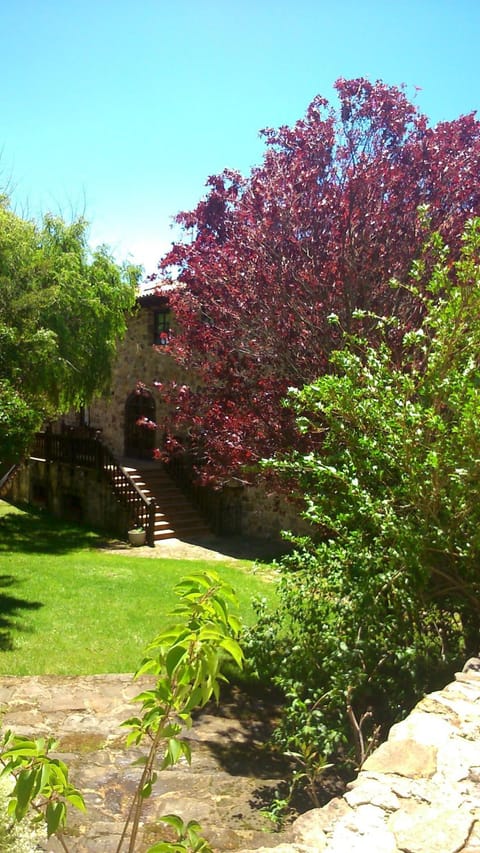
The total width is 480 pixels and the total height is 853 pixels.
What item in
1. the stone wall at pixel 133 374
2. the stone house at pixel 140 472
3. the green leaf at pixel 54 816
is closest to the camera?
the green leaf at pixel 54 816

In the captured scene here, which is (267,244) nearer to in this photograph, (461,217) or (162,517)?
(461,217)

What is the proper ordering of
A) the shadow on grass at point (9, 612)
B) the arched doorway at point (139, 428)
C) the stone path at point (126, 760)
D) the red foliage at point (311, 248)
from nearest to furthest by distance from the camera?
1. the stone path at point (126, 760)
2. the red foliage at point (311, 248)
3. the shadow on grass at point (9, 612)
4. the arched doorway at point (139, 428)

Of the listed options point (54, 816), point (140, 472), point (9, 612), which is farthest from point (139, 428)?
point (54, 816)

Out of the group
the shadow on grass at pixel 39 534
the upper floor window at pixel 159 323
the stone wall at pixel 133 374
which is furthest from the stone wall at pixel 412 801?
the upper floor window at pixel 159 323

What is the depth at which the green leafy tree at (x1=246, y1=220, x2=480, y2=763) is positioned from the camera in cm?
496

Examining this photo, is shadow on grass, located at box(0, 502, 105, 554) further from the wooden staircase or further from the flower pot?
the wooden staircase

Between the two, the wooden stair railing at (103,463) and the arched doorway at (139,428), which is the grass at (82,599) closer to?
the wooden stair railing at (103,463)

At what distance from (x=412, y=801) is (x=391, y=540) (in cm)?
240

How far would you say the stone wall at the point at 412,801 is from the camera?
2803 millimetres

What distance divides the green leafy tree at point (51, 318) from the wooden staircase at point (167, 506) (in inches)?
127

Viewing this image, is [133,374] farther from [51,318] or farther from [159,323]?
[51,318]

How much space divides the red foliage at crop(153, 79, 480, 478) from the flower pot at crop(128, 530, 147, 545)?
8.62m

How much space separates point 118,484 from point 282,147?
1195 centimetres

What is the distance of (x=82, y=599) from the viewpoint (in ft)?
37.4
